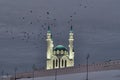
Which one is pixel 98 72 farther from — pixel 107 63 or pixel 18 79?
pixel 18 79

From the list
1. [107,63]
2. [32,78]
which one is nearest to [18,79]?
[32,78]

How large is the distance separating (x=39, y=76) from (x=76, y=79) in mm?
29942

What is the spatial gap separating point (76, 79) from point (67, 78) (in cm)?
525

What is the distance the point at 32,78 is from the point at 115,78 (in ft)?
161

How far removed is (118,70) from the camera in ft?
478

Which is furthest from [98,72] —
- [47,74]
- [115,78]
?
[47,74]

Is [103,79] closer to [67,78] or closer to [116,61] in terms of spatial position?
[116,61]

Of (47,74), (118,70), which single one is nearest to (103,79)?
(118,70)

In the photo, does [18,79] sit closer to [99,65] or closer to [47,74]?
[47,74]

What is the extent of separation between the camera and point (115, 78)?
141500 millimetres

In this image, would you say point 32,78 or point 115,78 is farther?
point 32,78

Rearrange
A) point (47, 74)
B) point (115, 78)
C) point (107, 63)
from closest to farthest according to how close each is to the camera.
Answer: point (115, 78)
point (107, 63)
point (47, 74)

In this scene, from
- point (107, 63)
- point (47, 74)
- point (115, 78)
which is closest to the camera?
point (115, 78)

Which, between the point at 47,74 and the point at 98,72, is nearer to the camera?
the point at 98,72
